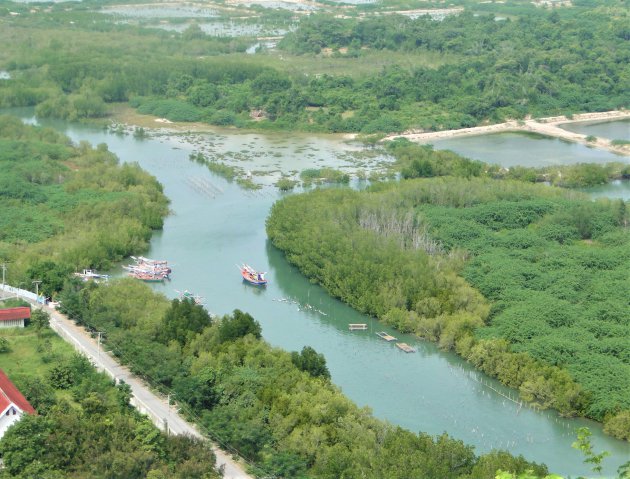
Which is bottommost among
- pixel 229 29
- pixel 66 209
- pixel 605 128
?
pixel 229 29

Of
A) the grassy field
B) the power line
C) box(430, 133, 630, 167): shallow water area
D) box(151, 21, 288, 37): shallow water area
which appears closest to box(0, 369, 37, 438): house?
the grassy field

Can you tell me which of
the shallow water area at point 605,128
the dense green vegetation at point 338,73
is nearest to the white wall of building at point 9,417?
the dense green vegetation at point 338,73

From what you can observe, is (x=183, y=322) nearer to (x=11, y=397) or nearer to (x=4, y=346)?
(x=4, y=346)

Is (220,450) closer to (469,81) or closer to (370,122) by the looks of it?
(370,122)

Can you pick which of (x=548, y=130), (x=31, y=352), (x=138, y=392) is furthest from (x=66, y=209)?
(x=548, y=130)

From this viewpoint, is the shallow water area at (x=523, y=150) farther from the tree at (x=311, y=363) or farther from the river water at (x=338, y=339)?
the tree at (x=311, y=363)

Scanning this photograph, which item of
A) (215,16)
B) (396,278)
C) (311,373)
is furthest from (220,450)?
(215,16)

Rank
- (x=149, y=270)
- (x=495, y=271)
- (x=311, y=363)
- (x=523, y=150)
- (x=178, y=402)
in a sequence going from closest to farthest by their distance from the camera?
(x=178, y=402)
(x=311, y=363)
(x=495, y=271)
(x=149, y=270)
(x=523, y=150)

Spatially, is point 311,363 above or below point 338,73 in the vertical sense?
above
